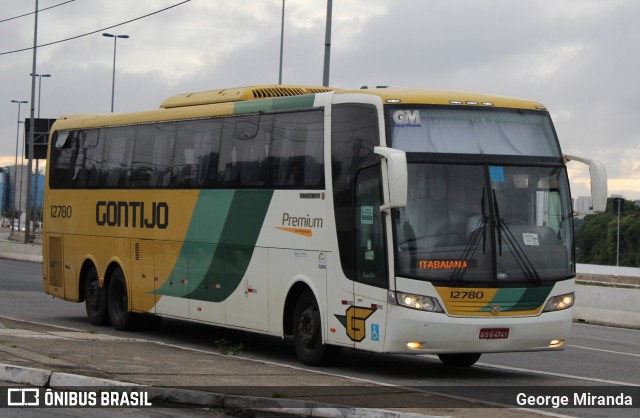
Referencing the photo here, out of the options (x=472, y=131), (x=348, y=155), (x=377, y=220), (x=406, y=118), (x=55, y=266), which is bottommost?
(x=55, y=266)

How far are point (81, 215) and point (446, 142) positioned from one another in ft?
31.8

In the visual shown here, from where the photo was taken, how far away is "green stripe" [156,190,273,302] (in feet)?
56.2

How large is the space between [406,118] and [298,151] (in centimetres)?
208

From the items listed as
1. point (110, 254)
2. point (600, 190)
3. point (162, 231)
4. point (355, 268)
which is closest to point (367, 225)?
point (355, 268)

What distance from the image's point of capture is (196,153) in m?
18.6

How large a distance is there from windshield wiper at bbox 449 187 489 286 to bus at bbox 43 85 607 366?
16mm

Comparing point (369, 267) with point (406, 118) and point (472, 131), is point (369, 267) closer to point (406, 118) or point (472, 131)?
point (406, 118)

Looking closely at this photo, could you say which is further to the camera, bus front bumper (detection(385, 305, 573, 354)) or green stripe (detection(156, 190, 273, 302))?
green stripe (detection(156, 190, 273, 302))

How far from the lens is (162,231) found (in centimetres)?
1950

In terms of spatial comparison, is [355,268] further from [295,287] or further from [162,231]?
[162,231]

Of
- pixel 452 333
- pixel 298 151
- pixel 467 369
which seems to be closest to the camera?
pixel 452 333

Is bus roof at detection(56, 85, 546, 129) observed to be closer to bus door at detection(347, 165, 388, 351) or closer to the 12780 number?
bus door at detection(347, 165, 388, 351)

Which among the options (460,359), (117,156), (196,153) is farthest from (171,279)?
(460,359)

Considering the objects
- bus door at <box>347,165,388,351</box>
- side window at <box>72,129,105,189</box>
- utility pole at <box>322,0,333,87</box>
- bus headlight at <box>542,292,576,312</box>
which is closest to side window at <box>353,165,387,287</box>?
bus door at <box>347,165,388,351</box>
